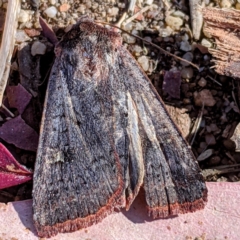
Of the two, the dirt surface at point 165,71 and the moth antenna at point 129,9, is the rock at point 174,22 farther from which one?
the moth antenna at point 129,9

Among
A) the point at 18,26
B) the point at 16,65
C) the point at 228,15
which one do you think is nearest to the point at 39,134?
the point at 16,65

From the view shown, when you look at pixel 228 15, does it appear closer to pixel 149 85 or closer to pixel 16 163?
pixel 149 85

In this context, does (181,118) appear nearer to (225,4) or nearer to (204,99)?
(204,99)

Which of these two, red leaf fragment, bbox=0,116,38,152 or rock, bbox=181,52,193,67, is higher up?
rock, bbox=181,52,193,67

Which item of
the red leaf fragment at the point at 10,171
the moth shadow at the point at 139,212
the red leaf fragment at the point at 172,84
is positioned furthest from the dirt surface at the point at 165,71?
the moth shadow at the point at 139,212

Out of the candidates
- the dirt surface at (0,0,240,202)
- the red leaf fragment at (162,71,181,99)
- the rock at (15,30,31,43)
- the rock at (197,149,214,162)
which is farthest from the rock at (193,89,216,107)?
the rock at (15,30,31,43)

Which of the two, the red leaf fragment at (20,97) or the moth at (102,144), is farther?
the red leaf fragment at (20,97)

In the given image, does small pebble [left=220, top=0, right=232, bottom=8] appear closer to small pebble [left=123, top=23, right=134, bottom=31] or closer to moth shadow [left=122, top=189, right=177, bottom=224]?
small pebble [left=123, top=23, right=134, bottom=31]

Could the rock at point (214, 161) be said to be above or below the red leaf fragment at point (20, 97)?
below
